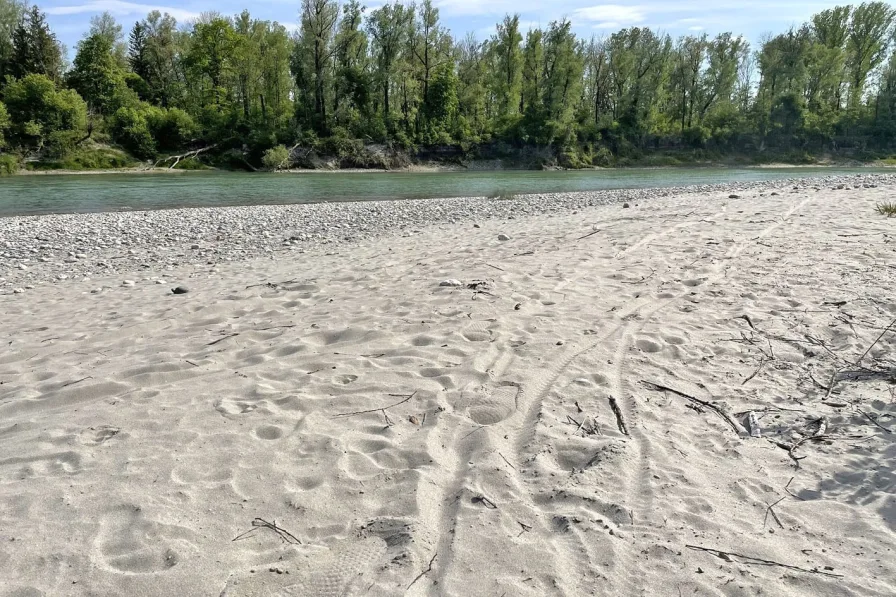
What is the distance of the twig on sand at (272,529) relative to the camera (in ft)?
7.94

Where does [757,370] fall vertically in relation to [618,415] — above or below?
above

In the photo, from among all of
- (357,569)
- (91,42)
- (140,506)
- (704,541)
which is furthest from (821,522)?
(91,42)

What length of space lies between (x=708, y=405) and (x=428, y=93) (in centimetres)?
6639

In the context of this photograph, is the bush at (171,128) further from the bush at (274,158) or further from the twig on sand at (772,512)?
the twig on sand at (772,512)

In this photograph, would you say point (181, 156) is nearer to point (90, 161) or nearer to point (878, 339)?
point (90, 161)

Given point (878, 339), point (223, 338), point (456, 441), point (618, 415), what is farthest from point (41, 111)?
point (878, 339)

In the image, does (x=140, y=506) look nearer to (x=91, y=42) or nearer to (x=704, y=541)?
(x=704, y=541)

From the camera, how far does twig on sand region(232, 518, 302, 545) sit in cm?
242

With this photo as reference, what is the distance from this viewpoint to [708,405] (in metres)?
3.50

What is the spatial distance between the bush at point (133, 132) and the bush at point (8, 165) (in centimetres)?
1091

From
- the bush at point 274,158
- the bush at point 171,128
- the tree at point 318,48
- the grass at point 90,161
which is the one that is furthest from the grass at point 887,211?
the bush at point 171,128

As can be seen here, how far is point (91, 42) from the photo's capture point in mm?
60000

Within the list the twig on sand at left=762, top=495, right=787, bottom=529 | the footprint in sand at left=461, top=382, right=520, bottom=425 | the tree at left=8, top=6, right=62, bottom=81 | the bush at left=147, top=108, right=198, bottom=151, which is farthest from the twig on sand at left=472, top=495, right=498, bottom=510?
the tree at left=8, top=6, right=62, bottom=81

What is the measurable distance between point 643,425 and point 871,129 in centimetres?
8645
